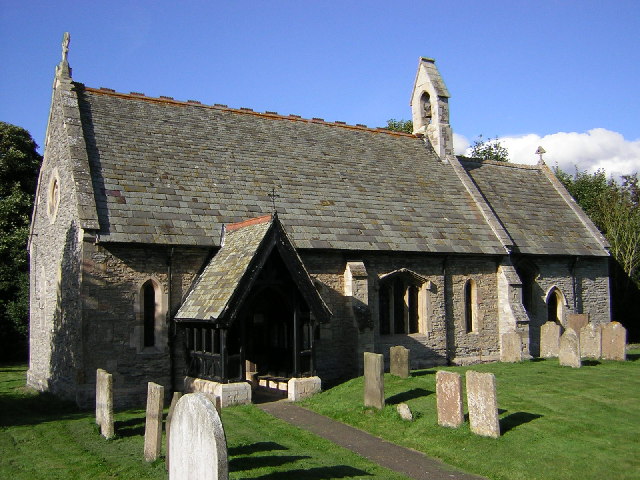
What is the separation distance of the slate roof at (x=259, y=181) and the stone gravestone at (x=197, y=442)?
9283 mm

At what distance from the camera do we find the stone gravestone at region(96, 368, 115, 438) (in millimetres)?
12547

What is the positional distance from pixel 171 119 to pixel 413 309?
10.7m

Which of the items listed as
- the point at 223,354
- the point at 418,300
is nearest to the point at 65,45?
the point at 223,354

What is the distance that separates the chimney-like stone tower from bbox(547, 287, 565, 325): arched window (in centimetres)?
707

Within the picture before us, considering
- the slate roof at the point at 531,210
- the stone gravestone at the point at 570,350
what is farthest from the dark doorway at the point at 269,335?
the slate roof at the point at 531,210

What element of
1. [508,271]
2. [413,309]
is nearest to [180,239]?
[413,309]

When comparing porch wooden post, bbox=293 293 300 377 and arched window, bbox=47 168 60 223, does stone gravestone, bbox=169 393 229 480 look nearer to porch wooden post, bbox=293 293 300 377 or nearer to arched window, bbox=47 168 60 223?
porch wooden post, bbox=293 293 300 377

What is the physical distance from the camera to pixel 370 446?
12.1 meters

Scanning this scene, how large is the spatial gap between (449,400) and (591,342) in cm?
1011

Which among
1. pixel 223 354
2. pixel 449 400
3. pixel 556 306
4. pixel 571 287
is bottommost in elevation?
pixel 449 400

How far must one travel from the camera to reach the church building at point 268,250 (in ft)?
54.1

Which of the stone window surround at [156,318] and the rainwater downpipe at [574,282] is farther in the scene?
the rainwater downpipe at [574,282]

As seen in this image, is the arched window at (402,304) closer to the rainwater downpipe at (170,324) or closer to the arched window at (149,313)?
the rainwater downpipe at (170,324)

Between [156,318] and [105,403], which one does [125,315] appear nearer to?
[156,318]
